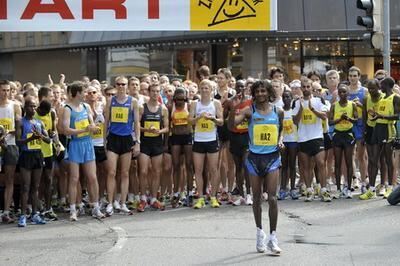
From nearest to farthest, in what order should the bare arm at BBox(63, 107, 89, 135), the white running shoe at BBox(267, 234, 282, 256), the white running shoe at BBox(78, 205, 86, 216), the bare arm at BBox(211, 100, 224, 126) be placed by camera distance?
the white running shoe at BBox(267, 234, 282, 256) < the bare arm at BBox(63, 107, 89, 135) < the white running shoe at BBox(78, 205, 86, 216) < the bare arm at BBox(211, 100, 224, 126)

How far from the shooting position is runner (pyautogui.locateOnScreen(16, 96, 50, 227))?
407 inches

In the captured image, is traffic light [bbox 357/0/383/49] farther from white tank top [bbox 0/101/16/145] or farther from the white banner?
white tank top [bbox 0/101/16/145]

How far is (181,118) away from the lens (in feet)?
38.9

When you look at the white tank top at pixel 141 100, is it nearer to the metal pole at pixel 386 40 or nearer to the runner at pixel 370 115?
the runner at pixel 370 115

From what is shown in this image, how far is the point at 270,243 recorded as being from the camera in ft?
26.8

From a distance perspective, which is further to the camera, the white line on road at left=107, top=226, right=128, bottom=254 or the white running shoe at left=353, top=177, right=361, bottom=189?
the white running shoe at left=353, top=177, right=361, bottom=189

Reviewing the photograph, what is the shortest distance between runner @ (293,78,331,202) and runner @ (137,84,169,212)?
2394 millimetres

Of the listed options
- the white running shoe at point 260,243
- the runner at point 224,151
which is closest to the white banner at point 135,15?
the runner at point 224,151

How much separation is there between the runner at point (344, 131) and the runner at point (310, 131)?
0.76ft

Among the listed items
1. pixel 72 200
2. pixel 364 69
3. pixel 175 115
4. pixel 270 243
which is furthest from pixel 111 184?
pixel 364 69

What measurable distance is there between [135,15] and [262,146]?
18.3 ft

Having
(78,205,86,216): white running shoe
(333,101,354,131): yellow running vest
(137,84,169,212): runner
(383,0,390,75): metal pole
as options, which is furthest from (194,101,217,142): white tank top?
(383,0,390,75): metal pole

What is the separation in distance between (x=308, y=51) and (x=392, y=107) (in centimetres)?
1304

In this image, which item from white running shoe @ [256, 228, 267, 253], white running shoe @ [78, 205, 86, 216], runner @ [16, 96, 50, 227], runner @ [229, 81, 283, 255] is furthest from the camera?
white running shoe @ [78, 205, 86, 216]
